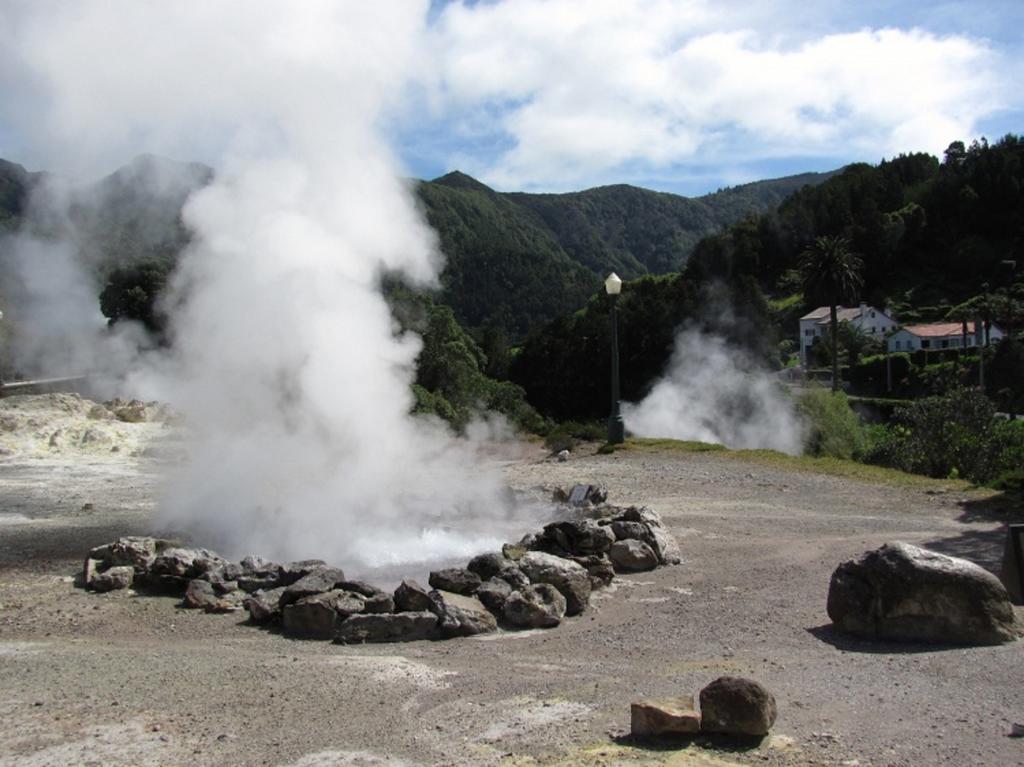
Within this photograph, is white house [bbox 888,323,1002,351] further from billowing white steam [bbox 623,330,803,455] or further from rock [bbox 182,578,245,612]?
rock [bbox 182,578,245,612]

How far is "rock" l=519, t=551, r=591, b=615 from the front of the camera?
855cm

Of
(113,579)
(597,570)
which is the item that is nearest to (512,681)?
(597,570)

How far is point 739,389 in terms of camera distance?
31688 mm

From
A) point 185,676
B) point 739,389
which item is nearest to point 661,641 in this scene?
point 185,676

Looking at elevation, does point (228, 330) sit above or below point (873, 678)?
above

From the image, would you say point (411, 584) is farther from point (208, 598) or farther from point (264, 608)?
point (208, 598)

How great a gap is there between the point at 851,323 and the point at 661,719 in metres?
75.2

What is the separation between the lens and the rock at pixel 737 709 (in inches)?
197

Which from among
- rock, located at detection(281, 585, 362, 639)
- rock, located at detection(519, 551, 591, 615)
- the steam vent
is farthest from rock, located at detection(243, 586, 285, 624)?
rock, located at detection(519, 551, 591, 615)

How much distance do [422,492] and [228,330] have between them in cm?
426

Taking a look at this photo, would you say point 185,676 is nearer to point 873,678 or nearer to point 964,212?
point 873,678

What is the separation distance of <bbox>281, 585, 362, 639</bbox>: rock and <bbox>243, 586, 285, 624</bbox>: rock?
0.18 metres

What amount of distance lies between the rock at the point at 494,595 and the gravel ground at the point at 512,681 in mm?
558

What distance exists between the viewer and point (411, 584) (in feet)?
26.4
